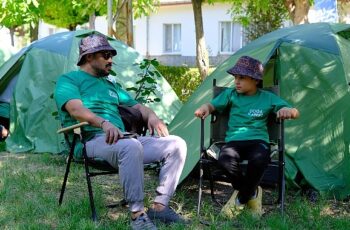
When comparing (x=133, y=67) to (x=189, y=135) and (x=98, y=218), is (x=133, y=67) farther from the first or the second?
(x=98, y=218)

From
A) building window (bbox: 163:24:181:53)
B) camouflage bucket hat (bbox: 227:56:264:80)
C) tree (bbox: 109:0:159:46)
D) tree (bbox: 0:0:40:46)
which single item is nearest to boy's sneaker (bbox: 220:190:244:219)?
camouflage bucket hat (bbox: 227:56:264:80)

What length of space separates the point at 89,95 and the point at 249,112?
1.21m

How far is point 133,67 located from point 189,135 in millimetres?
2593

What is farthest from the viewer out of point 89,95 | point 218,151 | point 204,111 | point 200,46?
point 200,46

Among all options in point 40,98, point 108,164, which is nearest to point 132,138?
point 108,164

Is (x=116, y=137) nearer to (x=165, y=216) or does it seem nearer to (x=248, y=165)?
(x=165, y=216)

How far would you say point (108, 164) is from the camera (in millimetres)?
Answer: 3975

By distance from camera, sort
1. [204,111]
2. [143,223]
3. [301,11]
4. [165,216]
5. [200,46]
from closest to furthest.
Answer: [143,223]
[165,216]
[204,111]
[301,11]
[200,46]

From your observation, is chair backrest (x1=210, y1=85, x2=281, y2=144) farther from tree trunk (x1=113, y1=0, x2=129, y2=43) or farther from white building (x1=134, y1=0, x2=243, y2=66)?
white building (x1=134, y1=0, x2=243, y2=66)

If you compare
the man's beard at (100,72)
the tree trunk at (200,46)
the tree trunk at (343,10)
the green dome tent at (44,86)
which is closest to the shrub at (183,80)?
the tree trunk at (200,46)

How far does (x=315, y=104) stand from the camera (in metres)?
5.23

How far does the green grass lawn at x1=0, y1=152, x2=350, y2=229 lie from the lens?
4.07m

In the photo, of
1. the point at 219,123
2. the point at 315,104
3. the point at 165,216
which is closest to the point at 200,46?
the point at 315,104

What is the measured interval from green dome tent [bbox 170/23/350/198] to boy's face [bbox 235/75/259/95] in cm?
63
